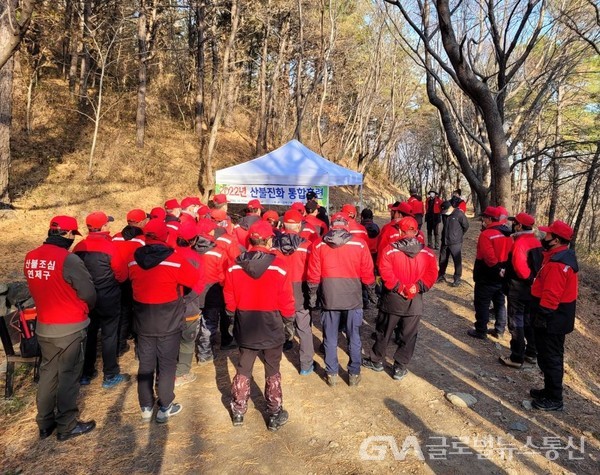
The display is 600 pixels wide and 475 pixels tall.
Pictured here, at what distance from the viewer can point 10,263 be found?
685cm

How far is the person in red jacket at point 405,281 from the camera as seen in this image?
13.4ft

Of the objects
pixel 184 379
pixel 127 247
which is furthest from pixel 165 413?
pixel 127 247

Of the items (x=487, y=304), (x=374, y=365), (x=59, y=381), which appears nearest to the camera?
(x=59, y=381)

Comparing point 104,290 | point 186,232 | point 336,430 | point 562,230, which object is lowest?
point 336,430

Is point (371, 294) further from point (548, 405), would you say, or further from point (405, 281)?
point (548, 405)

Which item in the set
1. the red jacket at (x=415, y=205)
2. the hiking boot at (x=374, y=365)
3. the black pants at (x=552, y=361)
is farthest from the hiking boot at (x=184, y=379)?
the red jacket at (x=415, y=205)

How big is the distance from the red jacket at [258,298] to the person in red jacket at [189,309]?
0.84 m

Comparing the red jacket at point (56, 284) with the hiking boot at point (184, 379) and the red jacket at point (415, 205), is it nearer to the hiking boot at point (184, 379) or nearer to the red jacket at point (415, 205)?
the hiking boot at point (184, 379)

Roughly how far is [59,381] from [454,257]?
7132 millimetres

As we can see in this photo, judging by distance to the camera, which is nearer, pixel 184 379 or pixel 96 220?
pixel 96 220

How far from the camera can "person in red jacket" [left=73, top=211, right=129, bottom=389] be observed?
12.8 feet

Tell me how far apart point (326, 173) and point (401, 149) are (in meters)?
43.6

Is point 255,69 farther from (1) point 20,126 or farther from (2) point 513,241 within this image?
(2) point 513,241

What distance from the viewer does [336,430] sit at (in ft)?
11.6
